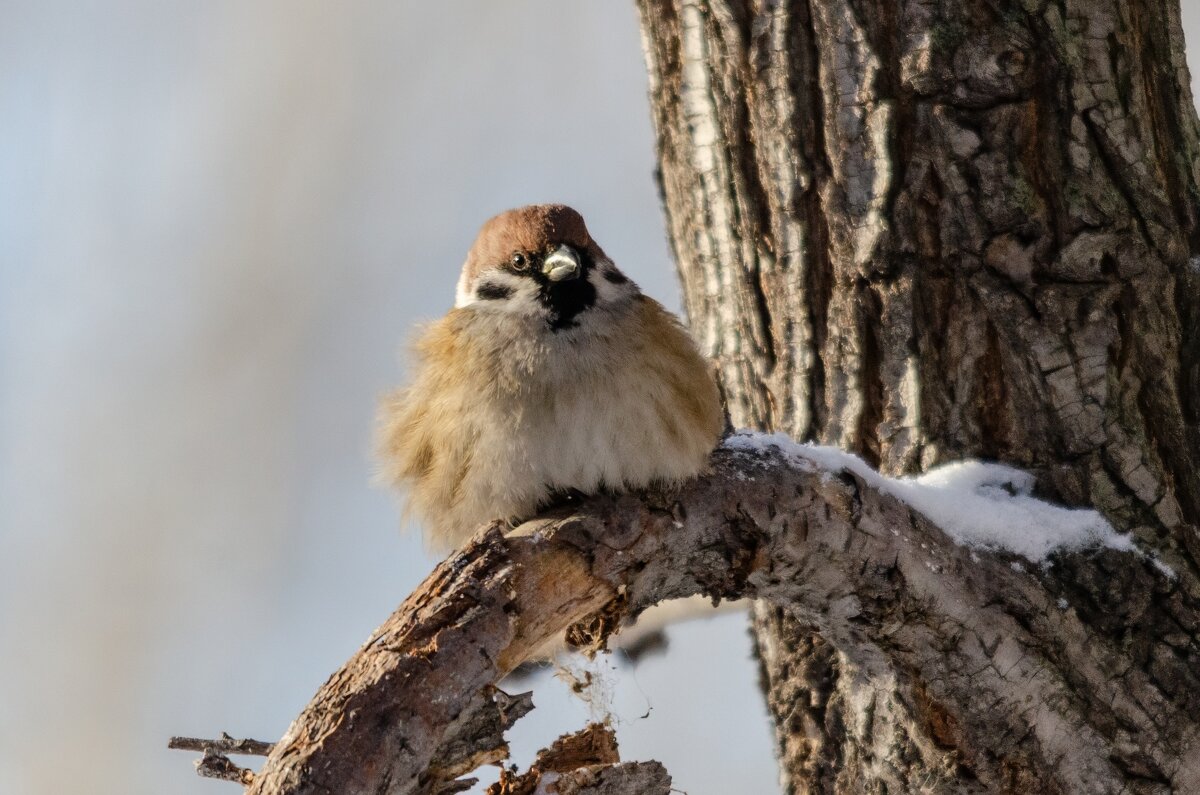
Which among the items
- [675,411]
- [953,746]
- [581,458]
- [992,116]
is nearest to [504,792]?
[581,458]

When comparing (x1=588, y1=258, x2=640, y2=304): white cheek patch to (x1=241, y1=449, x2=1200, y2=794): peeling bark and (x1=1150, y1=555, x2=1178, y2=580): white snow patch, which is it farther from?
(x1=1150, y1=555, x2=1178, y2=580): white snow patch

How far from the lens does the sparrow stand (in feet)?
8.52

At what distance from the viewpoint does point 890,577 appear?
101 inches

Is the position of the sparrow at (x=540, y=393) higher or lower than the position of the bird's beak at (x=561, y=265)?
lower

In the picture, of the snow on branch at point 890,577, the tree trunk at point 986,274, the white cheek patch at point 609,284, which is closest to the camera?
the snow on branch at point 890,577

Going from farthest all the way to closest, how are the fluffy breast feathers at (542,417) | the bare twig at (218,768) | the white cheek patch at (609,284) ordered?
the white cheek patch at (609,284), the fluffy breast feathers at (542,417), the bare twig at (218,768)

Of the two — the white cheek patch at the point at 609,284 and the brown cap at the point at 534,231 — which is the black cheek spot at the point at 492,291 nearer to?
the brown cap at the point at 534,231

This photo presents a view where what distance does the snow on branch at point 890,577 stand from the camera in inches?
97.0

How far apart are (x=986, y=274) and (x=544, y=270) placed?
3.35ft

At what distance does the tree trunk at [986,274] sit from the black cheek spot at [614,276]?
0.43m

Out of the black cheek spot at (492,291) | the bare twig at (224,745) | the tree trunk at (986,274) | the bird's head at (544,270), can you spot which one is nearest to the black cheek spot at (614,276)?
the bird's head at (544,270)

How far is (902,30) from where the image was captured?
2914 millimetres

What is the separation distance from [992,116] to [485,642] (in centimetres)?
170

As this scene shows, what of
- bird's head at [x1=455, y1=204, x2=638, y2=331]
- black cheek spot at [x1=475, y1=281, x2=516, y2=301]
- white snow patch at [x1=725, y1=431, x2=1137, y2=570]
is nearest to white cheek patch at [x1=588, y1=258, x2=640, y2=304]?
bird's head at [x1=455, y1=204, x2=638, y2=331]
